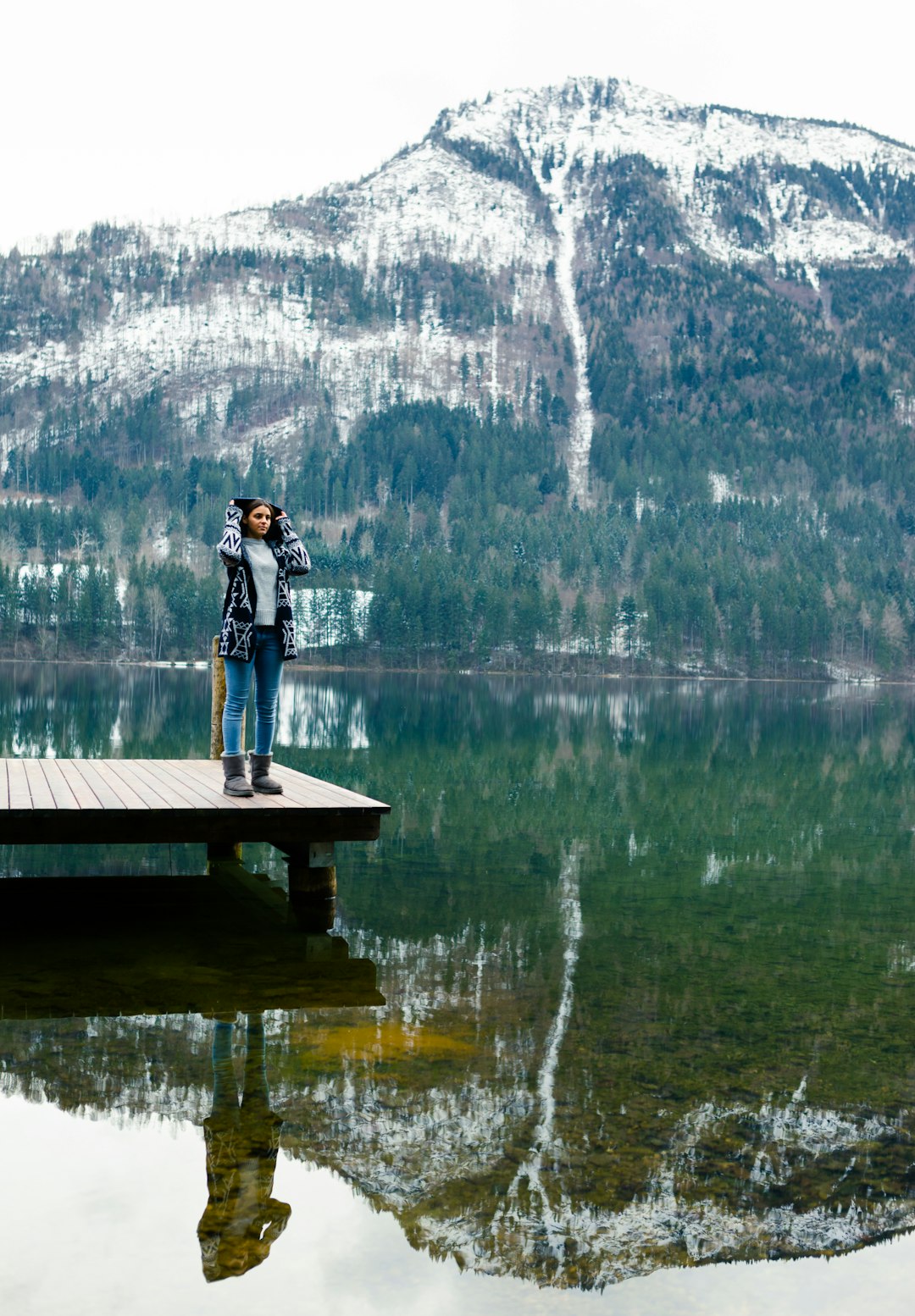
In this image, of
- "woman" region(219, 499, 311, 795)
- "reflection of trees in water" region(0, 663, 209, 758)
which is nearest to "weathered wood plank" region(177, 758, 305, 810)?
"woman" region(219, 499, 311, 795)

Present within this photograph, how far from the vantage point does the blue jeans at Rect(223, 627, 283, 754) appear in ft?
37.9

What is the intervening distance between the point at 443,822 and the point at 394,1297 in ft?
46.6

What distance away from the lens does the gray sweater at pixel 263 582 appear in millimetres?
11500

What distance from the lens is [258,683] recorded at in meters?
12.0

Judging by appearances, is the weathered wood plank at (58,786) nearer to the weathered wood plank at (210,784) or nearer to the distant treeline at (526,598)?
the weathered wood plank at (210,784)

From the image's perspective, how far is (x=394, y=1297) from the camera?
518cm

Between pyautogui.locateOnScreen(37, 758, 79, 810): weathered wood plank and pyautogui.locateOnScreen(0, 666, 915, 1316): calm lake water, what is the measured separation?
115 cm

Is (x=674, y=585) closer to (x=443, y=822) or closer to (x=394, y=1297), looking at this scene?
→ (x=443, y=822)

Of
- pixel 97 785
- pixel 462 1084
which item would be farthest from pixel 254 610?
pixel 462 1084

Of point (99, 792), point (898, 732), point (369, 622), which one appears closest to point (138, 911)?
point (99, 792)

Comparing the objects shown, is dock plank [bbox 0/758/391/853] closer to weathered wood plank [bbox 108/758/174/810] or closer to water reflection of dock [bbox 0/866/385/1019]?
weathered wood plank [bbox 108/758/174/810]

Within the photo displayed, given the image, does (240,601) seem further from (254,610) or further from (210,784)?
(210,784)

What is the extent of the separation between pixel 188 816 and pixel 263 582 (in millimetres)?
2262

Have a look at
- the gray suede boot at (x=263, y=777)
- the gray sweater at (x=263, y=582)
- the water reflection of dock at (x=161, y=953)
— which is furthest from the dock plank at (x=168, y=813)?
the gray sweater at (x=263, y=582)
